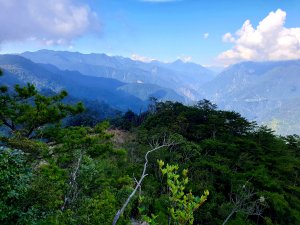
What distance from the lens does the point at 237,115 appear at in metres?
45.4

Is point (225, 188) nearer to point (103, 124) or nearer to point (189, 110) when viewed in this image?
point (189, 110)

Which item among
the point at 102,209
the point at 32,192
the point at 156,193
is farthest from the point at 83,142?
the point at 156,193

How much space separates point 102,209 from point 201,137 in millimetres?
34367

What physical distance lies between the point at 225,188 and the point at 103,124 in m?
22.1

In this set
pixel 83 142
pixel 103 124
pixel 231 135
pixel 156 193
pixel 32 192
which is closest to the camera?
pixel 32 192

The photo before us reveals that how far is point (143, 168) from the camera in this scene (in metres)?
31.2

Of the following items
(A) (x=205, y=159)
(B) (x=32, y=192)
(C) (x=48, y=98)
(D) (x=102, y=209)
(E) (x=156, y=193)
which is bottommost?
(E) (x=156, y=193)

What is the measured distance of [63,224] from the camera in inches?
438

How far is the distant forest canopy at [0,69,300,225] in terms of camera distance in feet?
31.4

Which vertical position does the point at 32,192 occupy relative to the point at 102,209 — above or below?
above

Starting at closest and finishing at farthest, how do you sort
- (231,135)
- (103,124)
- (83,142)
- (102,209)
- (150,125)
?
(102,209), (83,142), (103,124), (231,135), (150,125)

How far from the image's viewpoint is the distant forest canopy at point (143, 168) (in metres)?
9.57

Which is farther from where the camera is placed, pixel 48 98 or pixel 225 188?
pixel 225 188

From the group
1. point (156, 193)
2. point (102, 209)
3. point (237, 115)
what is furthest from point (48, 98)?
point (237, 115)
